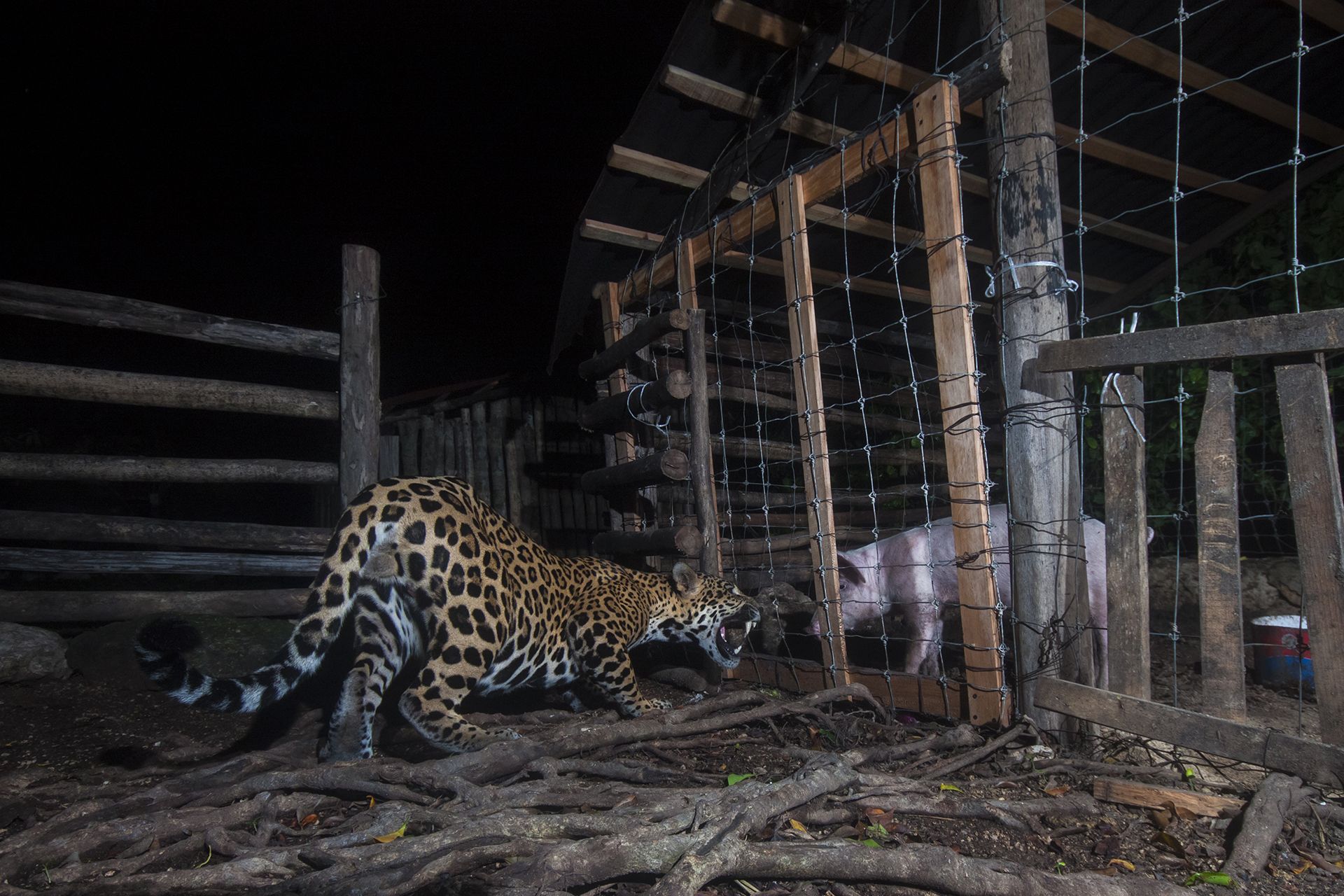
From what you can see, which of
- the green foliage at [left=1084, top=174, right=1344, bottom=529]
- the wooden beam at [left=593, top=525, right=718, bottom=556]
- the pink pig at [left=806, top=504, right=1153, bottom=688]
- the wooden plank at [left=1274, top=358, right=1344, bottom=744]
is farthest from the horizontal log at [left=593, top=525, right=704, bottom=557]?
the green foliage at [left=1084, top=174, right=1344, bottom=529]

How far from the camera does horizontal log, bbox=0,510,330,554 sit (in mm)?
4816

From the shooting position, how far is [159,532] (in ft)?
16.8

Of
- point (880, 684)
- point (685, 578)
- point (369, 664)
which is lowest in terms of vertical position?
point (880, 684)

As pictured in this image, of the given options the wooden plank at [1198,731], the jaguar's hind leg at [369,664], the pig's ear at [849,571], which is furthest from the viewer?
the pig's ear at [849,571]

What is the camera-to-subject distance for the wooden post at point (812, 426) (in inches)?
187

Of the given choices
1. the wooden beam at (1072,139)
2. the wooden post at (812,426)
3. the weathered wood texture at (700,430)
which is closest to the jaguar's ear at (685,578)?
the weathered wood texture at (700,430)

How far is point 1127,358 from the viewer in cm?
334

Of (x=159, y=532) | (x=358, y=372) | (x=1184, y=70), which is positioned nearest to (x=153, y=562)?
(x=159, y=532)

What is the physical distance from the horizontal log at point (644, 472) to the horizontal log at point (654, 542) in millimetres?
360

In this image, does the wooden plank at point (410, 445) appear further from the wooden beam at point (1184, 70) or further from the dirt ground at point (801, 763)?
the wooden beam at point (1184, 70)

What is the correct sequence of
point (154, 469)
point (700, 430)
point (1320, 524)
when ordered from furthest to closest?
1. point (700, 430)
2. point (154, 469)
3. point (1320, 524)

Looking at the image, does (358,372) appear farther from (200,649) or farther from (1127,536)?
(1127,536)

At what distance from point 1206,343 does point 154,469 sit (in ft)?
19.0

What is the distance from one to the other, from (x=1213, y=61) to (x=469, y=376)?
1163 centimetres
